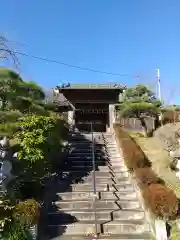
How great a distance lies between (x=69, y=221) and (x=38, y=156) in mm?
2111

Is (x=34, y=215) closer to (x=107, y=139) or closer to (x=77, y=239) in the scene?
(x=77, y=239)

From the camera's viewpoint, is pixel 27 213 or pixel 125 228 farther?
pixel 125 228

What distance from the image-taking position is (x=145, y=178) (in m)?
9.03

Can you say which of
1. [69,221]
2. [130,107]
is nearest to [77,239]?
[69,221]

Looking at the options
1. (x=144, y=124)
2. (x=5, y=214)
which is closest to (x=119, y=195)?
(x=5, y=214)

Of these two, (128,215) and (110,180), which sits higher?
(110,180)

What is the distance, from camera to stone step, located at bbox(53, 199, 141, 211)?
8.97m

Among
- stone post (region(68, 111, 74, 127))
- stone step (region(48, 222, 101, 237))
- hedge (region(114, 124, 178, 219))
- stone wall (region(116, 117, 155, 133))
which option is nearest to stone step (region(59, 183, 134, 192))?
Answer: hedge (region(114, 124, 178, 219))

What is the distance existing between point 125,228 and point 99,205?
4.33ft

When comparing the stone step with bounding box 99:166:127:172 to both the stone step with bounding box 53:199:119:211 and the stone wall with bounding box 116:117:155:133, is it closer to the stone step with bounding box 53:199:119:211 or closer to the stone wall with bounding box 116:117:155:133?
the stone step with bounding box 53:199:119:211

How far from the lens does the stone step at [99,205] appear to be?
8.97m

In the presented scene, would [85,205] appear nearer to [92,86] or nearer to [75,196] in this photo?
[75,196]

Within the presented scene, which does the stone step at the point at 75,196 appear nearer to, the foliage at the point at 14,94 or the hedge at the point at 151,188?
the hedge at the point at 151,188

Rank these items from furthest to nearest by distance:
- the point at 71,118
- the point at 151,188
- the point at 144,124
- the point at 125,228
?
the point at 71,118, the point at 144,124, the point at 151,188, the point at 125,228
